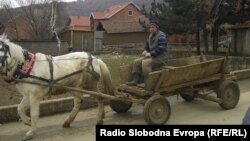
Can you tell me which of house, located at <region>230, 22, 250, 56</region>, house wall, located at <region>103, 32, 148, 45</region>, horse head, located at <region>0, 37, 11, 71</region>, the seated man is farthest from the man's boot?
house wall, located at <region>103, 32, 148, 45</region>

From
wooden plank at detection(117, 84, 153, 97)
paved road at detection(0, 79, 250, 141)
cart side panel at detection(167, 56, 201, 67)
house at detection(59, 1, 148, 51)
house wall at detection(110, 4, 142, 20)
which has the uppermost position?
house wall at detection(110, 4, 142, 20)

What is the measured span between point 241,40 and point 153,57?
14903 mm

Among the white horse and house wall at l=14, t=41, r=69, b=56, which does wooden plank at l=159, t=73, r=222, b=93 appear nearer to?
the white horse

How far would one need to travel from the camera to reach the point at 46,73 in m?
7.99

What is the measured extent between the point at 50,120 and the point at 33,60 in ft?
6.61

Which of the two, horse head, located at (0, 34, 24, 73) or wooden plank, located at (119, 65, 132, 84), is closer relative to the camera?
horse head, located at (0, 34, 24, 73)

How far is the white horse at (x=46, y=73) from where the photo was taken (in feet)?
25.0

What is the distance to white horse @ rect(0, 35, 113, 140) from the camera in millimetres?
7625

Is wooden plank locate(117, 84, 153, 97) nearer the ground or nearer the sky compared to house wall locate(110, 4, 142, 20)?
nearer the ground

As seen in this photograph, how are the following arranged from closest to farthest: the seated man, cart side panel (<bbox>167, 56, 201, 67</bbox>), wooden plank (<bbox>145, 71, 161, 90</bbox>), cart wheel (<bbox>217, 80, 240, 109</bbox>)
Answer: wooden plank (<bbox>145, 71, 161, 90</bbox>) → the seated man → cart wheel (<bbox>217, 80, 240, 109</bbox>) → cart side panel (<bbox>167, 56, 201, 67</bbox>)

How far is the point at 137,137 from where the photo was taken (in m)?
5.53

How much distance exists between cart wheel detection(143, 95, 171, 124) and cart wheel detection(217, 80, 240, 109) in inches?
71.7

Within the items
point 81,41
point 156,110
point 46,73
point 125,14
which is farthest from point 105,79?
point 125,14

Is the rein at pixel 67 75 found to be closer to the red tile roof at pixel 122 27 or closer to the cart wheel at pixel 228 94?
the cart wheel at pixel 228 94
